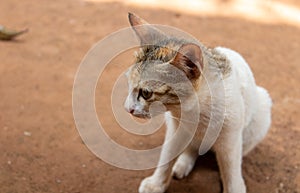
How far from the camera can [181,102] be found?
2.28m

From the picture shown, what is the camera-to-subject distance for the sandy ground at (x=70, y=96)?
294cm

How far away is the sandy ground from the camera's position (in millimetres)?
2943

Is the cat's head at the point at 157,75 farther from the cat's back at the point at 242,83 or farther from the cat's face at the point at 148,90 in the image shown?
the cat's back at the point at 242,83

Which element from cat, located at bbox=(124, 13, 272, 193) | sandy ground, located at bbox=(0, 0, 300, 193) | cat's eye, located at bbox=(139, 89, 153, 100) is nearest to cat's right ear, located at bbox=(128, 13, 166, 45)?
cat, located at bbox=(124, 13, 272, 193)

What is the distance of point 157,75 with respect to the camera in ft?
7.20

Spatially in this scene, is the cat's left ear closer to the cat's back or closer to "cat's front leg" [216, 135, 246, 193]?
the cat's back

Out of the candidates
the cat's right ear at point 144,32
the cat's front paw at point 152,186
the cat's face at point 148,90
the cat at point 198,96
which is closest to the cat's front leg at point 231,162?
the cat at point 198,96

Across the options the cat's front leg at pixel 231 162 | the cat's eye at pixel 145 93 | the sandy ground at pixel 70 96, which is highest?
the cat's eye at pixel 145 93

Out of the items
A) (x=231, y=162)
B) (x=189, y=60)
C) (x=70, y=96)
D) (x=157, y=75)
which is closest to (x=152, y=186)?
(x=231, y=162)

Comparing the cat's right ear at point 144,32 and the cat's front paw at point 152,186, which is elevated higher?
the cat's right ear at point 144,32

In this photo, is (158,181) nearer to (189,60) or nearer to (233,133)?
(233,133)

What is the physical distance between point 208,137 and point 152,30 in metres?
0.59

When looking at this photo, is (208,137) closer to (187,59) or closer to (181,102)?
(181,102)

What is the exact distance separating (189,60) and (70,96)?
67.3 inches
